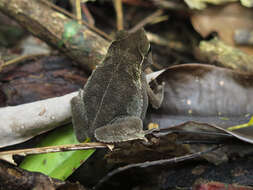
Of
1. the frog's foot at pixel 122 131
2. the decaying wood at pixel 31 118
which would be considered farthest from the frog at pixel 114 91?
the decaying wood at pixel 31 118

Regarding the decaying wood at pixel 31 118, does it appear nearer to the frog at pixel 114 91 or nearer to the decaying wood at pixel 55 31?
the frog at pixel 114 91

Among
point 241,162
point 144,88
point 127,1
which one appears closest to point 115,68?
point 144,88

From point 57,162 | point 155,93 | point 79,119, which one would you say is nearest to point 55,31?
point 79,119

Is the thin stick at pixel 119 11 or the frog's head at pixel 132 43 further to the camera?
the thin stick at pixel 119 11

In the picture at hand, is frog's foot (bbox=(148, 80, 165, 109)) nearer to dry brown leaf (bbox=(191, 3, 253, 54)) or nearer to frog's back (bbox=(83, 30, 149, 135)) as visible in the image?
frog's back (bbox=(83, 30, 149, 135))

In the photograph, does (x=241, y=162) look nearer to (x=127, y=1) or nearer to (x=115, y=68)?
(x=115, y=68)

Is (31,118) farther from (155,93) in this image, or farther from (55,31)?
(155,93)

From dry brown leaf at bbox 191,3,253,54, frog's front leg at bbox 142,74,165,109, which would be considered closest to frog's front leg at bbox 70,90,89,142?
frog's front leg at bbox 142,74,165,109

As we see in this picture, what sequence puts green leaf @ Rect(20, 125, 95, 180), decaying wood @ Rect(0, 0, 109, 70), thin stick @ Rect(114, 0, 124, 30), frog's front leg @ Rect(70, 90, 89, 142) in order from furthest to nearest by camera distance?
thin stick @ Rect(114, 0, 124, 30) < decaying wood @ Rect(0, 0, 109, 70) < frog's front leg @ Rect(70, 90, 89, 142) < green leaf @ Rect(20, 125, 95, 180)
